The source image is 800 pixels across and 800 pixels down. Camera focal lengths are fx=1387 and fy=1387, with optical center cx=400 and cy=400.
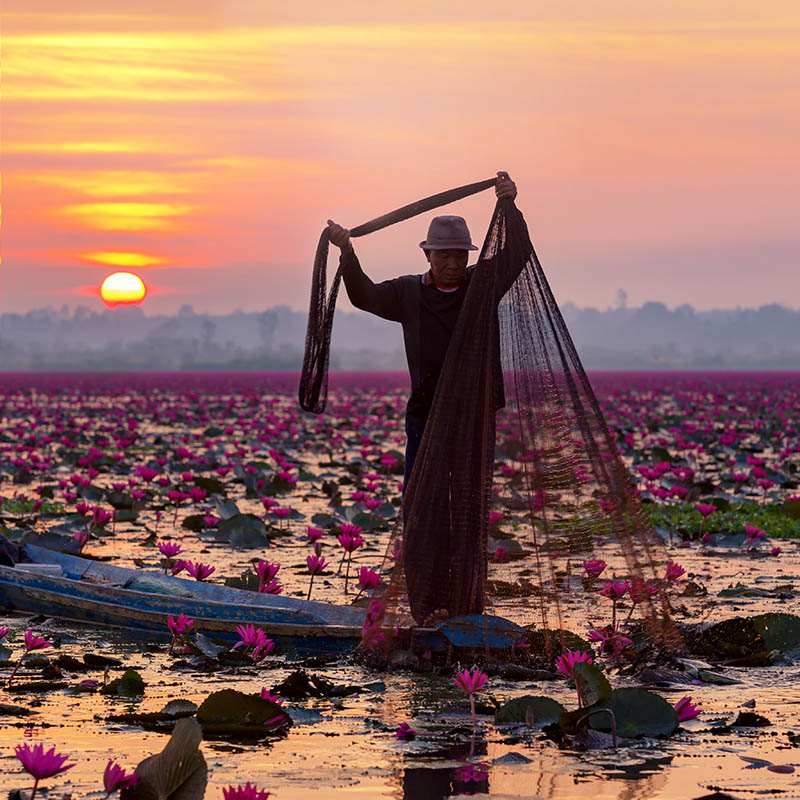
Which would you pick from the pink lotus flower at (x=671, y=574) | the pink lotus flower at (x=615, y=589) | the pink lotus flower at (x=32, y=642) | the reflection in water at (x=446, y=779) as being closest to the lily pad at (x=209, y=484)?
the pink lotus flower at (x=615, y=589)

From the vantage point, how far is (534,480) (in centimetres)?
609

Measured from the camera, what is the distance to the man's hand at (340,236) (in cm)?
638

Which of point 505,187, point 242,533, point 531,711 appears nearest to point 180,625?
point 531,711

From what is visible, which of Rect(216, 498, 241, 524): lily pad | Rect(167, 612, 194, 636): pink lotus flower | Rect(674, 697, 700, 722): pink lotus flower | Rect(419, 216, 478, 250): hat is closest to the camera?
Rect(674, 697, 700, 722): pink lotus flower

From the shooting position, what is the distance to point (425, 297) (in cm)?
657

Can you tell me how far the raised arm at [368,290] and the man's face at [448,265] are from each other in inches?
8.3

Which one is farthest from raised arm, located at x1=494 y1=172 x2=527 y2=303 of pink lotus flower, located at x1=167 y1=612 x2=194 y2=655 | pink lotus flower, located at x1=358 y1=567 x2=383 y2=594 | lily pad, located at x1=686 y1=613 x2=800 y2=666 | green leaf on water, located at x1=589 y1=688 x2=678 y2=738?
green leaf on water, located at x1=589 y1=688 x2=678 y2=738

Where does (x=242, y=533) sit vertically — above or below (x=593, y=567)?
below

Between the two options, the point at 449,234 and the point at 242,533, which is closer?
the point at 449,234

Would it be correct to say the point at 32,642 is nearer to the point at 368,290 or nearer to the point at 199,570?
the point at 199,570

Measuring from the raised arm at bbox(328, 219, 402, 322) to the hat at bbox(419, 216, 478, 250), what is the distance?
0.31 metres

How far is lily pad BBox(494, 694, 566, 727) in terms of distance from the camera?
4.93 meters

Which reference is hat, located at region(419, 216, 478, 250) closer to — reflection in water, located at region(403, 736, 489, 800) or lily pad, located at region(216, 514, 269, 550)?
reflection in water, located at region(403, 736, 489, 800)

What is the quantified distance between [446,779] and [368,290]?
2.86 metres
